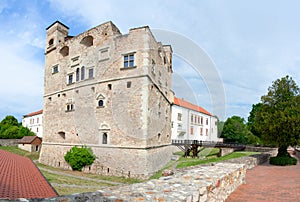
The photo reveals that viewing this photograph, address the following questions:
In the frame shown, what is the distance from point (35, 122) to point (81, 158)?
123 feet

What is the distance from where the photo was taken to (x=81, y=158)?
762 inches

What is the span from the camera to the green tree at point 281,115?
47.8ft

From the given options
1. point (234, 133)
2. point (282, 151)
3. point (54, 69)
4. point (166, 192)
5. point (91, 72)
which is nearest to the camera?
point (166, 192)

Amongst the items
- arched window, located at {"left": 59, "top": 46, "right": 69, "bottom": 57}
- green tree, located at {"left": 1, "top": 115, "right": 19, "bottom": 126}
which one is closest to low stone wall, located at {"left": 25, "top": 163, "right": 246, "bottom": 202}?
arched window, located at {"left": 59, "top": 46, "right": 69, "bottom": 57}

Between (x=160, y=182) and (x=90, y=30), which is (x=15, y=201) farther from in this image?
(x=90, y=30)

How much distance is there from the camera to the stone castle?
688 inches

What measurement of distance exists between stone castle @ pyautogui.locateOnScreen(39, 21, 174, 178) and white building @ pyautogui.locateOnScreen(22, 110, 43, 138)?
80.1ft

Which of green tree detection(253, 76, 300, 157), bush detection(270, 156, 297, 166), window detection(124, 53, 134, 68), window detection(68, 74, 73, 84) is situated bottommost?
bush detection(270, 156, 297, 166)

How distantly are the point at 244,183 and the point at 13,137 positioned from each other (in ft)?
164

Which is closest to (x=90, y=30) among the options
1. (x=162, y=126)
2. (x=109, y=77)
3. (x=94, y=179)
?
(x=109, y=77)

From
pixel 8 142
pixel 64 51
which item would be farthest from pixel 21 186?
pixel 8 142

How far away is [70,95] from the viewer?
22.9 metres

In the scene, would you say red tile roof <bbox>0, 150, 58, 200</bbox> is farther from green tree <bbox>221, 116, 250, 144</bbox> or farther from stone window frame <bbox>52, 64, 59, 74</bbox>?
green tree <bbox>221, 116, 250, 144</bbox>

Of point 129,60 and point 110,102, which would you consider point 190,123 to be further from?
point 129,60
